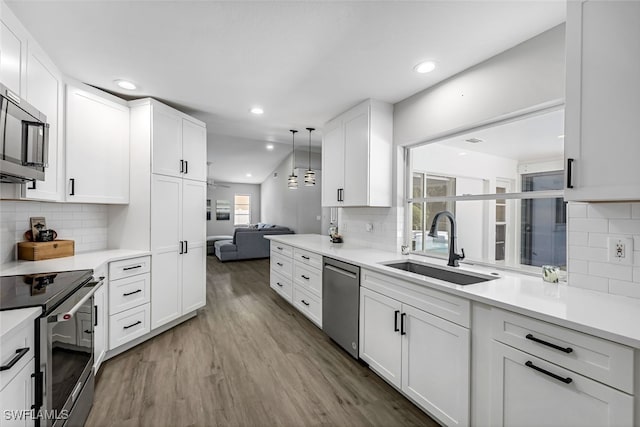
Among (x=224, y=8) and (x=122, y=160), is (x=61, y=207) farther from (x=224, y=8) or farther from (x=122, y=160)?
(x=224, y=8)

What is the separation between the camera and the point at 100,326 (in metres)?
2.25

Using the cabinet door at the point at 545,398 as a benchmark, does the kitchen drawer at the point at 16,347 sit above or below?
above

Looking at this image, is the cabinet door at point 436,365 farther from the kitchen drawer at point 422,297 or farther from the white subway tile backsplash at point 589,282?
the white subway tile backsplash at point 589,282

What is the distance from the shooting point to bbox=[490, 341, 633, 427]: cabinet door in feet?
3.38

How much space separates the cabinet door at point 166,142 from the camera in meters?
2.86

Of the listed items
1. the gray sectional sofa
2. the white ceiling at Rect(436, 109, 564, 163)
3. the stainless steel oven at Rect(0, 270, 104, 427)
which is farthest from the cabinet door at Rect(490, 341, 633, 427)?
the gray sectional sofa

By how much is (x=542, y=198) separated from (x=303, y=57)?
81.7 inches

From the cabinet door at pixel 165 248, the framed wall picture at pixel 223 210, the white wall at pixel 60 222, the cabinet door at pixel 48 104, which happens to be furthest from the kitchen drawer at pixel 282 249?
the framed wall picture at pixel 223 210

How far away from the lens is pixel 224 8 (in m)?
1.66

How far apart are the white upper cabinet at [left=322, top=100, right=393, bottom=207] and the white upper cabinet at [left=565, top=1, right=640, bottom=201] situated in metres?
1.72

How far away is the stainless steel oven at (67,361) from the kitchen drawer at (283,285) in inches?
85.6

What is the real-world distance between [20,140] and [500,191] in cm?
329

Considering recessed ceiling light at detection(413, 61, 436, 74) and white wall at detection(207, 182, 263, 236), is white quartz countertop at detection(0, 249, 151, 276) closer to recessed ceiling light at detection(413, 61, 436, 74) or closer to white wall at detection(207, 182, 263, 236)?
recessed ceiling light at detection(413, 61, 436, 74)

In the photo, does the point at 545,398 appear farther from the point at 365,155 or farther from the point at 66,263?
the point at 66,263
